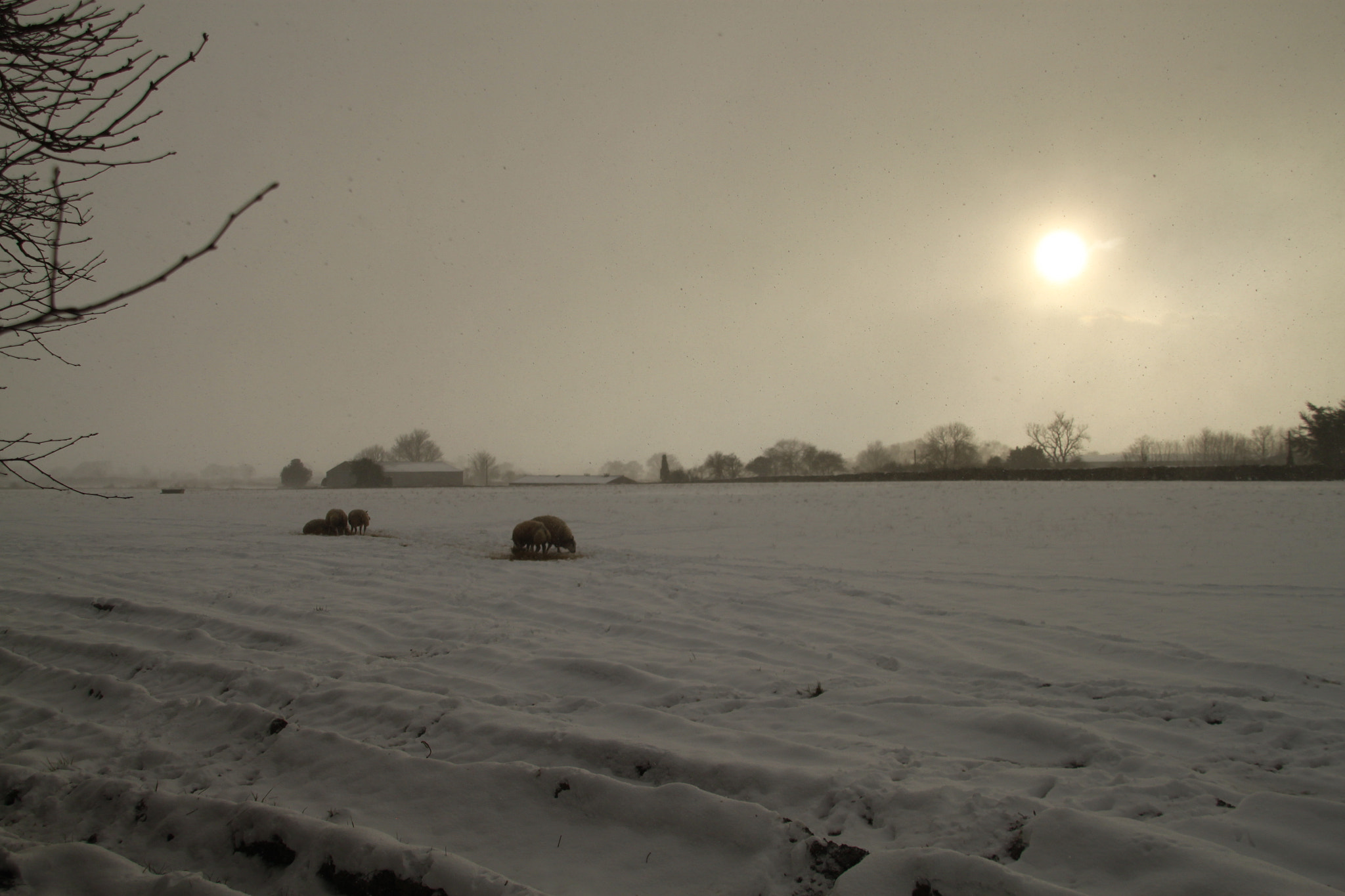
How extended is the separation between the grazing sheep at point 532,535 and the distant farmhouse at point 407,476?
6900cm

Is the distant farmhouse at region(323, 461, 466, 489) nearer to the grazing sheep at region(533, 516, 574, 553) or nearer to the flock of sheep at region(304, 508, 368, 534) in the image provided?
the flock of sheep at region(304, 508, 368, 534)

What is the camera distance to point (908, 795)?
3.07 meters

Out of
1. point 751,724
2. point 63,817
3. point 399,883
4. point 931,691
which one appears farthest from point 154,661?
point 931,691

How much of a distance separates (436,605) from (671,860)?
6239 millimetres

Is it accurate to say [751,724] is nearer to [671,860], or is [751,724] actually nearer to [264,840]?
[671,860]

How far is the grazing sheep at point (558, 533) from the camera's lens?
47.0ft

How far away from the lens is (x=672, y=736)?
390 centimetres

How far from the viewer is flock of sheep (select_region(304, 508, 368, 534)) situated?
20266mm

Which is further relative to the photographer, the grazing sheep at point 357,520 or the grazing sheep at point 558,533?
the grazing sheep at point 357,520

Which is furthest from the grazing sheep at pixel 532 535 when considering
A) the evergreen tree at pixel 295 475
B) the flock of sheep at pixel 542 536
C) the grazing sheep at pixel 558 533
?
the evergreen tree at pixel 295 475

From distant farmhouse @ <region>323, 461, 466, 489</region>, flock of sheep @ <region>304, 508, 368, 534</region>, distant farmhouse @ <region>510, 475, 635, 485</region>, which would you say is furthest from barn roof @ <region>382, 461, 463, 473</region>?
flock of sheep @ <region>304, 508, 368, 534</region>

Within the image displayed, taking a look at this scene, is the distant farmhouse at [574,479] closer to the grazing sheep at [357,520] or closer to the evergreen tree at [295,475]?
the evergreen tree at [295,475]

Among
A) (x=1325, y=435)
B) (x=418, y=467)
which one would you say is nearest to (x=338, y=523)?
(x=1325, y=435)

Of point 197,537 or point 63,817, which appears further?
point 197,537
